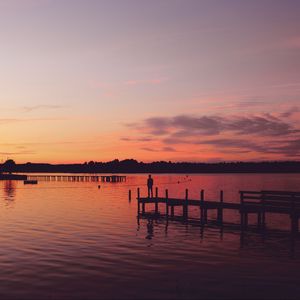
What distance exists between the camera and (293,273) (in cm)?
1777

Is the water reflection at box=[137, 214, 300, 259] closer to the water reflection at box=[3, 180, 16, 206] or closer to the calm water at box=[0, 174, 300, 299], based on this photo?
the calm water at box=[0, 174, 300, 299]

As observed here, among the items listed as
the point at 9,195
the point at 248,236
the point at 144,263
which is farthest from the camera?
the point at 9,195

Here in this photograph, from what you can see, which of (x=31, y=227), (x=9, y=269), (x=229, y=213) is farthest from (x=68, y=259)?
(x=229, y=213)

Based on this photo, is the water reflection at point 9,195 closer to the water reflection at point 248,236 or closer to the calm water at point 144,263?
the water reflection at point 248,236

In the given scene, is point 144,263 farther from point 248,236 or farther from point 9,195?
point 9,195

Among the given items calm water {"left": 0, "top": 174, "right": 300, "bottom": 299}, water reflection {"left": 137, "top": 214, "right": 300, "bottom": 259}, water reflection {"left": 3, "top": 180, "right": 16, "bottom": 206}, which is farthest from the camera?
water reflection {"left": 3, "top": 180, "right": 16, "bottom": 206}

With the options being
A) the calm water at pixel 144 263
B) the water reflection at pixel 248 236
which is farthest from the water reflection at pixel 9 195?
the calm water at pixel 144 263

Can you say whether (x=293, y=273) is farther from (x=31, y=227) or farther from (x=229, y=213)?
(x=229, y=213)

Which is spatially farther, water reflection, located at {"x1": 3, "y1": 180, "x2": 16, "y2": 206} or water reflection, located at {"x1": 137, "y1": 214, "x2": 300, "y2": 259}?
water reflection, located at {"x1": 3, "y1": 180, "x2": 16, "y2": 206}

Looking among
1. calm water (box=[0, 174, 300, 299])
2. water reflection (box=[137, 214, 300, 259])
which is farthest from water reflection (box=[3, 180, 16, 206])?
calm water (box=[0, 174, 300, 299])

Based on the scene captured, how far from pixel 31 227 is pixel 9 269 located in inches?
545

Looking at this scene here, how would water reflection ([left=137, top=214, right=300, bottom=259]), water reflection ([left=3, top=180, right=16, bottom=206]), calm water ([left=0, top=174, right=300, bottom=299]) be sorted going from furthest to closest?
water reflection ([left=3, top=180, right=16, bottom=206]) → water reflection ([left=137, top=214, right=300, bottom=259]) → calm water ([left=0, top=174, right=300, bottom=299])

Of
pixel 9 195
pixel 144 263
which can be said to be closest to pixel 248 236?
pixel 144 263

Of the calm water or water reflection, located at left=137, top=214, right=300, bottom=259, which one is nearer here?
the calm water
